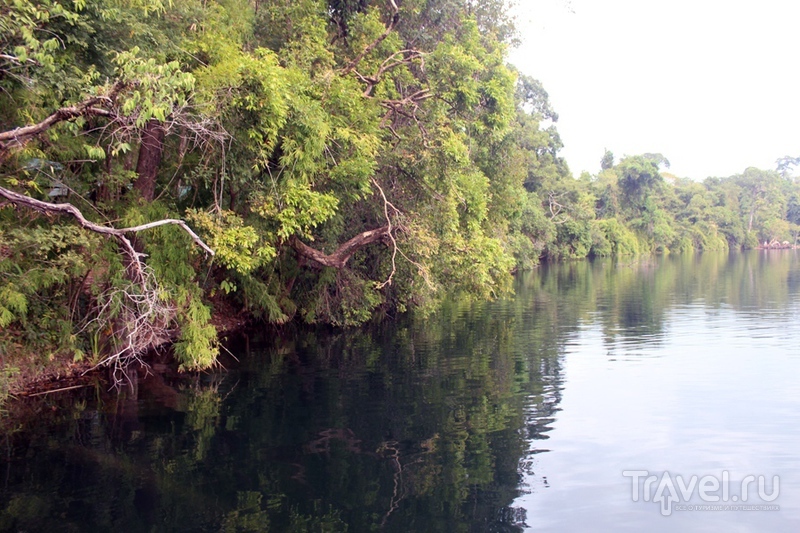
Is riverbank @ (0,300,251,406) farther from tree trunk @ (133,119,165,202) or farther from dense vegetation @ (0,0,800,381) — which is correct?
tree trunk @ (133,119,165,202)

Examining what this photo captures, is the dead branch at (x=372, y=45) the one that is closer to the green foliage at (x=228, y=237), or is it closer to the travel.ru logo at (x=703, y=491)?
the green foliage at (x=228, y=237)

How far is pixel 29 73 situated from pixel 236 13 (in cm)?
619

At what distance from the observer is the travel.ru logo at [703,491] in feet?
26.2

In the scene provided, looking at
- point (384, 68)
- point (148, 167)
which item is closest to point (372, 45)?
point (384, 68)

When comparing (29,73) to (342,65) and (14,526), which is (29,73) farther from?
(342,65)

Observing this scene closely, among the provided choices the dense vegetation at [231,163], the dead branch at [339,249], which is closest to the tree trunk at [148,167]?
the dense vegetation at [231,163]

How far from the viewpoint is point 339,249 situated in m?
18.0

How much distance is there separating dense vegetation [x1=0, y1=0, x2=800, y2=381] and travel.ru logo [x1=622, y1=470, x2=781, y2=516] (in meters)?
8.30

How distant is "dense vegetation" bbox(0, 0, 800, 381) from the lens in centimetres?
1040

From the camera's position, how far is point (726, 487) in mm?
8477

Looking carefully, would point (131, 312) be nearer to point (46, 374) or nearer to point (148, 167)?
point (46, 374)

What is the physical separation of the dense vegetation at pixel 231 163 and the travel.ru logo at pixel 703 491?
27.2 ft

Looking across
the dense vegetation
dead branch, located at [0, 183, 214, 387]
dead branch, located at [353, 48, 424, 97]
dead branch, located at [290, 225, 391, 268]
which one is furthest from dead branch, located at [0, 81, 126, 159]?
dead branch, located at [353, 48, 424, 97]

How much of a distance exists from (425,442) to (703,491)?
3.98 m
